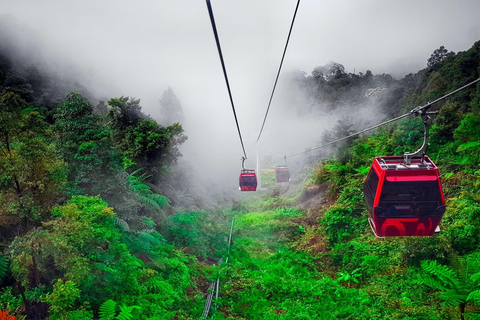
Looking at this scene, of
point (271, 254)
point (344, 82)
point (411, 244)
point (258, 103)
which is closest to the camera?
point (411, 244)

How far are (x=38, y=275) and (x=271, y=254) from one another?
10.2 m

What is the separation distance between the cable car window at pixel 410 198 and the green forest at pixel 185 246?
2435 mm

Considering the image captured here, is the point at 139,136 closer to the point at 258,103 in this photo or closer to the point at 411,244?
the point at 411,244

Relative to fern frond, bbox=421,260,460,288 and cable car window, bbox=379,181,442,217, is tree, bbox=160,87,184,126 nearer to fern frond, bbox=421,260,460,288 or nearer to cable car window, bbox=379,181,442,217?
fern frond, bbox=421,260,460,288

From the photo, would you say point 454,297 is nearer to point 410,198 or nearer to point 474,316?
point 474,316

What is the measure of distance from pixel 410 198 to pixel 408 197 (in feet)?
0.15

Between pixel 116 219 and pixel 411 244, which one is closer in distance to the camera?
pixel 116 219

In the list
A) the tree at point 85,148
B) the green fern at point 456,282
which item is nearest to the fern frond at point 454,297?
the green fern at point 456,282

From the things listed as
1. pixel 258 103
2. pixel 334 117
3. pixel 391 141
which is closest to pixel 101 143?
pixel 391 141

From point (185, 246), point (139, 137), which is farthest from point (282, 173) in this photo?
point (185, 246)

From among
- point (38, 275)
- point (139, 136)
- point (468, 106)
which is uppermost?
point (468, 106)

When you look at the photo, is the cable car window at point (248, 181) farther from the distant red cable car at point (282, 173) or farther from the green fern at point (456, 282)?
the green fern at point (456, 282)

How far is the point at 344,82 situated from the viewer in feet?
210

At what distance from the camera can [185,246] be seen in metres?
13.4
